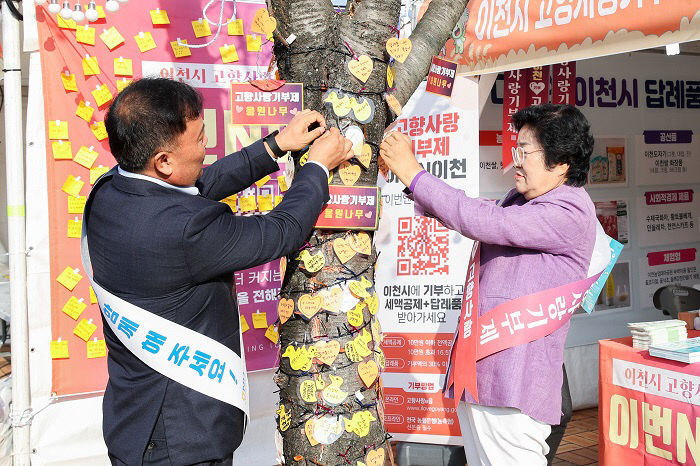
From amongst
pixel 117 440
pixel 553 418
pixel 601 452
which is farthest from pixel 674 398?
pixel 117 440

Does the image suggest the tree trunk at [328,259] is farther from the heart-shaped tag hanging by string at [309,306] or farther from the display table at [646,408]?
the display table at [646,408]

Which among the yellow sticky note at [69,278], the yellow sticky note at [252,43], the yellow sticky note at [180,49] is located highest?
the yellow sticky note at [252,43]

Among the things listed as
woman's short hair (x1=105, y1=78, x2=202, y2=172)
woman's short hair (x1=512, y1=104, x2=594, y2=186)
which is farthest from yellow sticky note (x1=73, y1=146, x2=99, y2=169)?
woman's short hair (x1=512, y1=104, x2=594, y2=186)

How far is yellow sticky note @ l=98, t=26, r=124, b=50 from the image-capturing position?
3.75 metres

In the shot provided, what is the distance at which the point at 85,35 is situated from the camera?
3693 millimetres

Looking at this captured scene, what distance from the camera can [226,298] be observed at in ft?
6.03

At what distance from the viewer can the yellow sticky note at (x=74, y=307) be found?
3725mm

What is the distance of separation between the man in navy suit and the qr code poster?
220 centimetres

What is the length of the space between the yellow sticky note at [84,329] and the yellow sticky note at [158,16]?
1763 mm

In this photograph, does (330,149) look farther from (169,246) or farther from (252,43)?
(252,43)

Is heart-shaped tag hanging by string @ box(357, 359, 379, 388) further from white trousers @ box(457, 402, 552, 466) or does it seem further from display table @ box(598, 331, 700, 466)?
display table @ box(598, 331, 700, 466)

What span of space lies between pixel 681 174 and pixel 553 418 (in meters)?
4.21

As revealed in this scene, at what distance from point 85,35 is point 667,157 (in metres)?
4.60

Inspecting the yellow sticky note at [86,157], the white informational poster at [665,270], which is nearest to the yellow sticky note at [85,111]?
the yellow sticky note at [86,157]
